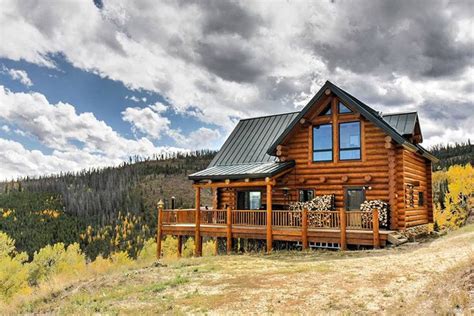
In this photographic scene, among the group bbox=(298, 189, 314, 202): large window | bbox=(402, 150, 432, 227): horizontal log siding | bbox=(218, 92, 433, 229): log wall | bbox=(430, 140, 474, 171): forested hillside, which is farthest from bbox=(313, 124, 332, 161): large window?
bbox=(430, 140, 474, 171): forested hillside

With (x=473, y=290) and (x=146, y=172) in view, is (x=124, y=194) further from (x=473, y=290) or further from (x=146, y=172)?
(x=473, y=290)

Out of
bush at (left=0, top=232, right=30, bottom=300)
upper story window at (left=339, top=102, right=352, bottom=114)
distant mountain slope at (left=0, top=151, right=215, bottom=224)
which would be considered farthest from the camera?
distant mountain slope at (left=0, top=151, right=215, bottom=224)

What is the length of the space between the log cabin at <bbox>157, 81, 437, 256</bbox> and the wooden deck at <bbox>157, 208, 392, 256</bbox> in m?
0.04

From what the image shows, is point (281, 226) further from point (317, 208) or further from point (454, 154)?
point (454, 154)

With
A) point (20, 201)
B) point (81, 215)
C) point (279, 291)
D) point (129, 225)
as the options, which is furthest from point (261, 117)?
point (20, 201)

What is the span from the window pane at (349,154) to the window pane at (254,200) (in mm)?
5823

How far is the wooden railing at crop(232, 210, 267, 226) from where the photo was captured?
2028 cm

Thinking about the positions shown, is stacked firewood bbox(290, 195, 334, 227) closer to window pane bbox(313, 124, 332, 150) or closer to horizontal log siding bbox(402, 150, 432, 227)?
window pane bbox(313, 124, 332, 150)

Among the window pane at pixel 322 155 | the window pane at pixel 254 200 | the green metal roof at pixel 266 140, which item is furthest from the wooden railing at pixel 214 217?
the window pane at pixel 322 155

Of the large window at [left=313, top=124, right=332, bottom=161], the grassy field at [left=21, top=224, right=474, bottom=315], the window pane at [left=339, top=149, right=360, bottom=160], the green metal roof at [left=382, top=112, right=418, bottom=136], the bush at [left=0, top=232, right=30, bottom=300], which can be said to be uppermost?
the green metal roof at [left=382, top=112, right=418, bottom=136]

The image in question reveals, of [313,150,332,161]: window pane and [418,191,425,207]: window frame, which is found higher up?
[313,150,332,161]: window pane

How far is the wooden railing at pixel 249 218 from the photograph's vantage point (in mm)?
20281

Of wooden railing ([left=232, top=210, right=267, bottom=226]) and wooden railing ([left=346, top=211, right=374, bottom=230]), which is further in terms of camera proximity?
wooden railing ([left=232, top=210, right=267, bottom=226])

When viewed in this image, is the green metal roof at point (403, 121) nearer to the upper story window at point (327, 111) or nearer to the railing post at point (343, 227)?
the upper story window at point (327, 111)
